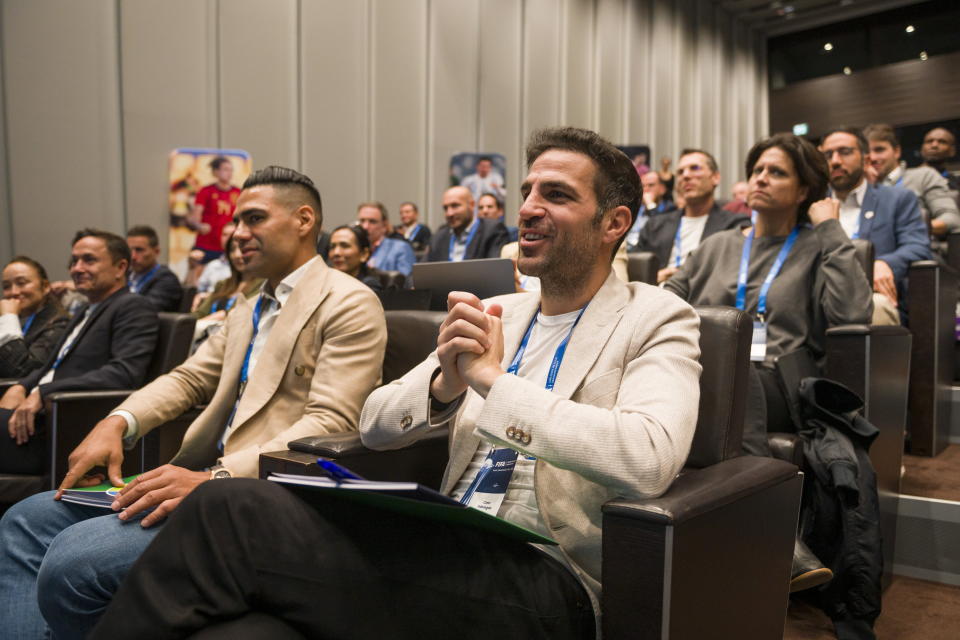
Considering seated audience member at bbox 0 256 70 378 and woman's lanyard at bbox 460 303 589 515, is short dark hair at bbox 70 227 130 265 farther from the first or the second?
woman's lanyard at bbox 460 303 589 515

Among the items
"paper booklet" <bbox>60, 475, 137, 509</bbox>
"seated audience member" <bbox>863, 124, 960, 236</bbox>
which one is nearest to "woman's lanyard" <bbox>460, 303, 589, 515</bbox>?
"paper booklet" <bbox>60, 475, 137, 509</bbox>

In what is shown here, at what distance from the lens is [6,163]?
5.33 meters

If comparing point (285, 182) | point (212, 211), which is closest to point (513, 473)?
point (285, 182)

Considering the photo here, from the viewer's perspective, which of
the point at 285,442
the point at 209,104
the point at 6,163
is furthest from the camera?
the point at 209,104

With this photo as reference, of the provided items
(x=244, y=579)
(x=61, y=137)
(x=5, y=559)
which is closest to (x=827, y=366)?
(x=244, y=579)

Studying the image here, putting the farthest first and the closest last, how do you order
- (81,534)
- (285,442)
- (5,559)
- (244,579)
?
1. (285,442)
2. (5,559)
3. (81,534)
4. (244,579)

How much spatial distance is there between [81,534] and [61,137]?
4.98 metres

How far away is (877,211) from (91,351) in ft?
11.6

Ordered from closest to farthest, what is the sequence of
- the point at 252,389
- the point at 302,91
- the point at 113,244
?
the point at 252,389, the point at 113,244, the point at 302,91

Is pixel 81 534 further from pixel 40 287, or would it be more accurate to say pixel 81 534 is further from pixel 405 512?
Result: pixel 40 287

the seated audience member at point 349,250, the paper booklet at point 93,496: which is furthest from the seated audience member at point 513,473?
the seated audience member at point 349,250

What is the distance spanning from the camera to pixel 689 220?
14.4 ft

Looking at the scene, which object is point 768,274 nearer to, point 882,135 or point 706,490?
point 706,490

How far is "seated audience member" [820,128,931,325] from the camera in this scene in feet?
11.7
